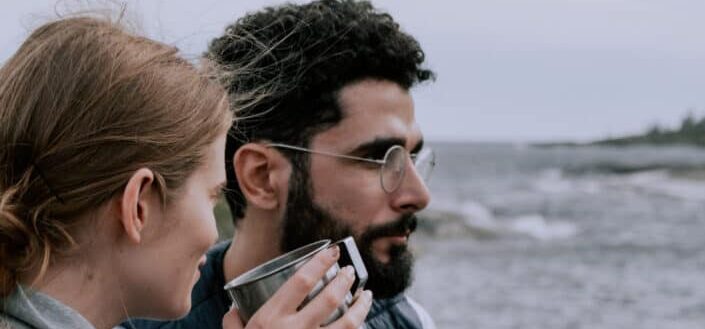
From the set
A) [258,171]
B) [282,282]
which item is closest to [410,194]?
[258,171]

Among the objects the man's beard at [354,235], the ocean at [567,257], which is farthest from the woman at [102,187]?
the ocean at [567,257]

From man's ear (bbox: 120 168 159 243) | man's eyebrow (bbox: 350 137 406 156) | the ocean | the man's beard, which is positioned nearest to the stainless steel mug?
man's ear (bbox: 120 168 159 243)

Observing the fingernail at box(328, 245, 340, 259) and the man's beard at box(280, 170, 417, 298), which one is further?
the man's beard at box(280, 170, 417, 298)

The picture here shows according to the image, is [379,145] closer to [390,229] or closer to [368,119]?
[368,119]

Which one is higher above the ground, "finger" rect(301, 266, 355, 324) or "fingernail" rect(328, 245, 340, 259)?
"fingernail" rect(328, 245, 340, 259)

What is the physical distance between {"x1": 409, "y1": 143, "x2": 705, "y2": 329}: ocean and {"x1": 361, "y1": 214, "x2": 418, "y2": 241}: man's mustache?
0.64ft

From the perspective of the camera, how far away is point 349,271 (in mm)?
2186

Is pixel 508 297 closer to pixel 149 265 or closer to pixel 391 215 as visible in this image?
pixel 391 215

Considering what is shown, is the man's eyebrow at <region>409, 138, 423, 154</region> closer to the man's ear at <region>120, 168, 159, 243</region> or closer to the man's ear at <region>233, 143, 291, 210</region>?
the man's ear at <region>233, 143, 291, 210</region>

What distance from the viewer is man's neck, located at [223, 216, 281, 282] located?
3.23 m

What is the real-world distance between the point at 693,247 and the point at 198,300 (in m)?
26.2

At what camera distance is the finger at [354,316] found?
2156 millimetres

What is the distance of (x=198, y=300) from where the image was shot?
10.1ft

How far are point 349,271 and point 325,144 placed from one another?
118 centimetres
